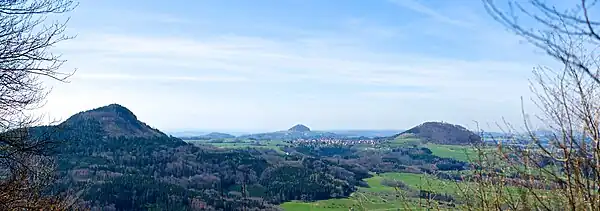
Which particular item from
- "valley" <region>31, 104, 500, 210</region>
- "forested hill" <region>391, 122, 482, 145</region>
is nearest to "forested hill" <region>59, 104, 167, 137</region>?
"valley" <region>31, 104, 500, 210</region>

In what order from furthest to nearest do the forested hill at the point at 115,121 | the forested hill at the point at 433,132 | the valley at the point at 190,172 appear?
the forested hill at the point at 433,132 < the forested hill at the point at 115,121 < the valley at the point at 190,172

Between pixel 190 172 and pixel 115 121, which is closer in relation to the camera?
pixel 190 172

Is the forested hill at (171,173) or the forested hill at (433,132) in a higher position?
the forested hill at (433,132)

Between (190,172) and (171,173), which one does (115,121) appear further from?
(171,173)

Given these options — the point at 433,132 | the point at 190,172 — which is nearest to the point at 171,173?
the point at 190,172

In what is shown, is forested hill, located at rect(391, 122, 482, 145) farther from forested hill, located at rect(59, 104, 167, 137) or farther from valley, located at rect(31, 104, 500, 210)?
forested hill, located at rect(59, 104, 167, 137)

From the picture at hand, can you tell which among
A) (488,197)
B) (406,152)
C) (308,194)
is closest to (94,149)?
(308,194)

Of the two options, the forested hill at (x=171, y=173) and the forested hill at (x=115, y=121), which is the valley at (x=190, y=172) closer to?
the forested hill at (x=171, y=173)

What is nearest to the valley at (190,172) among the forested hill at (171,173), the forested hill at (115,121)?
the forested hill at (171,173)

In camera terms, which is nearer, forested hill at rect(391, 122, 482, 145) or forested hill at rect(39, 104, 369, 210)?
forested hill at rect(39, 104, 369, 210)

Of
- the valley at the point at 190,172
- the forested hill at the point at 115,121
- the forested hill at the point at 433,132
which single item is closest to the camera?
the valley at the point at 190,172
